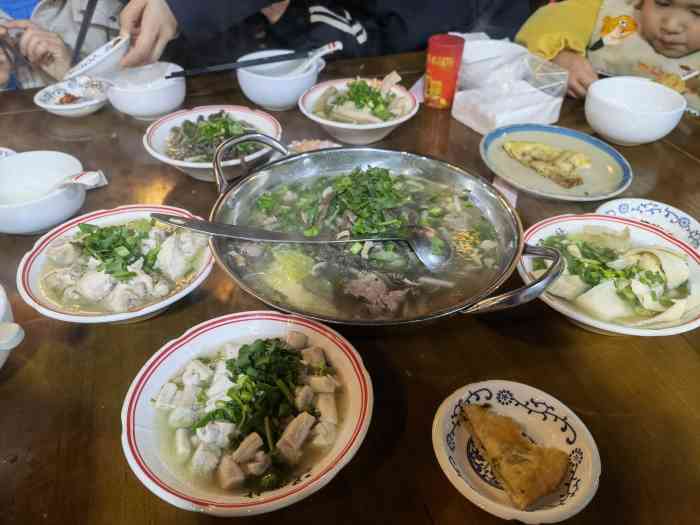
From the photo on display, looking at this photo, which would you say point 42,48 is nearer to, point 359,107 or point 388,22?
point 359,107

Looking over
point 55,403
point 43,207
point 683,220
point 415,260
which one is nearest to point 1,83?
point 43,207

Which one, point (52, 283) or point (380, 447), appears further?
point (52, 283)

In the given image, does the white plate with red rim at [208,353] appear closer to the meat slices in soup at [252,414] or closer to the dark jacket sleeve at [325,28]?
the meat slices in soup at [252,414]

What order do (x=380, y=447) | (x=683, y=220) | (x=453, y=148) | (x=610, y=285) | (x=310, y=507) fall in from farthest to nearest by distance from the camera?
(x=453, y=148), (x=683, y=220), (x=610, y=285), (x=380, y=447), (x=310, y=507)

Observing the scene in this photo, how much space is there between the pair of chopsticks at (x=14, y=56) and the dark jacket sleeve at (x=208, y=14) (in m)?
1.38

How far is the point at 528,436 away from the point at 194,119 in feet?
7.65

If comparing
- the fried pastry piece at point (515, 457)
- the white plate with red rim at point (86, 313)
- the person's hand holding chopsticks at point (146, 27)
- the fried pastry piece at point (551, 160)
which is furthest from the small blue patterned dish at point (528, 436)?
the person's hand holding chopsticks at point (146, 27)

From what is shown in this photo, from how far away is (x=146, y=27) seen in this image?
9.55ft

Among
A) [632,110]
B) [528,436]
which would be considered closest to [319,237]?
[528,436]

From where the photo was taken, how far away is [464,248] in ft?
5.34

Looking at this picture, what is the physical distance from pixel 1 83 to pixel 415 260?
3.79 meters

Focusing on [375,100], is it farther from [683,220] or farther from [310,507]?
[310,507]

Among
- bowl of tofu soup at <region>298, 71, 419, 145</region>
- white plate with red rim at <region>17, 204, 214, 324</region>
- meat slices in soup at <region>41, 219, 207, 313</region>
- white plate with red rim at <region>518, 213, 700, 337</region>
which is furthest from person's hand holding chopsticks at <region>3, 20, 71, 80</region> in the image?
white plate with red rim at <region>518, 213, 700, 337</region>

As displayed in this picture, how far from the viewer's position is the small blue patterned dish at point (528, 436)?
1019 mm
